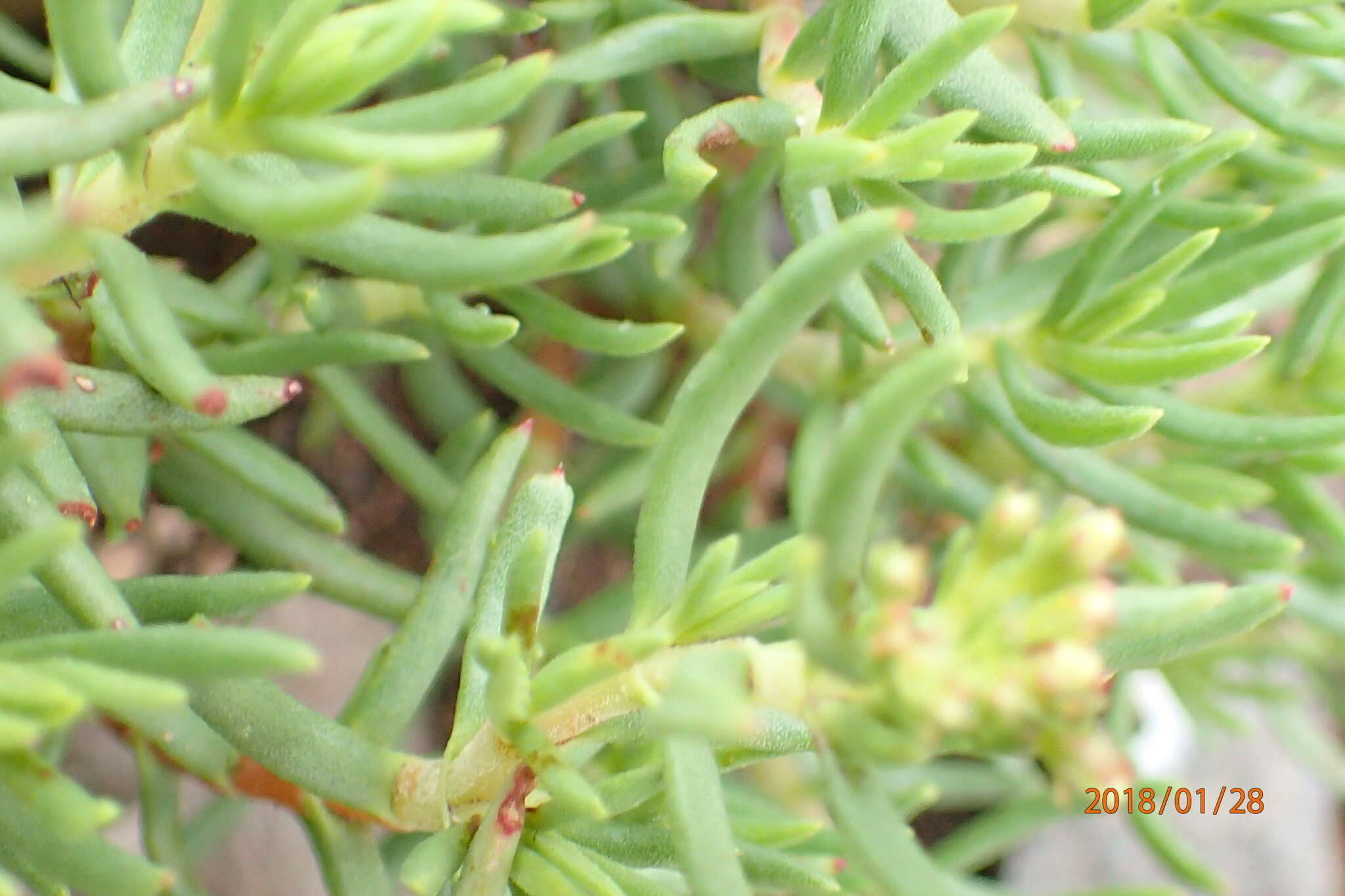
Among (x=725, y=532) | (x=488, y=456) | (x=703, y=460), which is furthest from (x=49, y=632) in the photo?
(x=725, y=532)

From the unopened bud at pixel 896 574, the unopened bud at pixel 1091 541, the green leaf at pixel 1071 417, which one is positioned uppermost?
the green leaf at pixel 1071 417

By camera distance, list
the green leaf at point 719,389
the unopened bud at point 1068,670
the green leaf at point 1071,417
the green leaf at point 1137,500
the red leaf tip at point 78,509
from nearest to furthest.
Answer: the unopened bud at point 1068,670 < the green leaf at point 719,389 < the red leaf tip at point 78,509 < the green leaf at point 1071,417 < the green leaf at point 1137,500

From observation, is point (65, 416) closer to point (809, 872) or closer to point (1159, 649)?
point (809, 872)

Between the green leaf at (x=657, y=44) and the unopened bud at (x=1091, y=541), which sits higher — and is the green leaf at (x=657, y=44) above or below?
above

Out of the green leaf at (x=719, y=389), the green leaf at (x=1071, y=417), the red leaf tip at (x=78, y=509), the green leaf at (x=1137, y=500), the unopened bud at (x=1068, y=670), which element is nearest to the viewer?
the unopened bud at (x=1068, y=670)

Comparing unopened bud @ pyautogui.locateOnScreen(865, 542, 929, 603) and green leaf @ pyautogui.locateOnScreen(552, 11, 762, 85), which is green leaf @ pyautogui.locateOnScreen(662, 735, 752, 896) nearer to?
unopened bud @ pyautogui.locateOnScreen(865, 542, 929, 603)


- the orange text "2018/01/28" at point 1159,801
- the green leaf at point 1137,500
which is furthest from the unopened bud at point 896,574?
the green leaf at point 1137,500

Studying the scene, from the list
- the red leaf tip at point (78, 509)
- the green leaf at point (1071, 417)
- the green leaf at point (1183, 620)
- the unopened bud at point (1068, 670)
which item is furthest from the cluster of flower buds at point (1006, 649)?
the red leaf tip at point (78, 509)

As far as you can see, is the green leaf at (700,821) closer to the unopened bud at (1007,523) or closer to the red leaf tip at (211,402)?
the unopened bud at (1007,523)

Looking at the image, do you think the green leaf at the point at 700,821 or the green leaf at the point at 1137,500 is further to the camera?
the green leaf at the point at 1137,500
